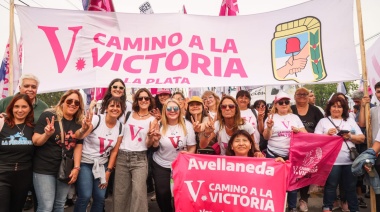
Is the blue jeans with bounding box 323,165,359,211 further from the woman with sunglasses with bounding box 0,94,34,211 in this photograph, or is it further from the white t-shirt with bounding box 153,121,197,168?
the woman with sunglasses with bounding box 0,94,34,211

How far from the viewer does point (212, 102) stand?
236 inches

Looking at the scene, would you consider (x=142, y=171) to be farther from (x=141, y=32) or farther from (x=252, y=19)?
(x=252, y=19)

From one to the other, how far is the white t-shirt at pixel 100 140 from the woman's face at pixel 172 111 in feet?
2.71


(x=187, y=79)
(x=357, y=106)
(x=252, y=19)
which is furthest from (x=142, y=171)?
(x=357, y=106)

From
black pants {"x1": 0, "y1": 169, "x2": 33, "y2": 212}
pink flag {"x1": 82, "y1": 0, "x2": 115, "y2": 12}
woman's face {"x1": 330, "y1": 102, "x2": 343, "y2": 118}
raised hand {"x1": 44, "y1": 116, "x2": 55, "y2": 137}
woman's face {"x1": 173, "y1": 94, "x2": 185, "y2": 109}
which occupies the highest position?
pink flag {"x1": 82, "y1": 0, "x2": 115, "y2": 12}

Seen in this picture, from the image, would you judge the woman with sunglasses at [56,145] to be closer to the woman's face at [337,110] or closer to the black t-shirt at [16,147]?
the black t-shirt at [16,147]

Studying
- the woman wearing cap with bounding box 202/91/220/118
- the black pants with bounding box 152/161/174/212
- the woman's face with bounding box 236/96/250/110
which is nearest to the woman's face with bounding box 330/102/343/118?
→ the woman's face with bounding box 236/96/250/110

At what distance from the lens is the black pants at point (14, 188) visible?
11.0 ft

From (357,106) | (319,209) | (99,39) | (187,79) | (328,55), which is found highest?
(99,39)

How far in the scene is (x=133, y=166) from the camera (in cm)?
409

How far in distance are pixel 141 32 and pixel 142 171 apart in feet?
7.39

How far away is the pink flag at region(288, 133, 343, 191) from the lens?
4.43 m

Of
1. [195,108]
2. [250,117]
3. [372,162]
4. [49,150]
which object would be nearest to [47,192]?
[49,150]

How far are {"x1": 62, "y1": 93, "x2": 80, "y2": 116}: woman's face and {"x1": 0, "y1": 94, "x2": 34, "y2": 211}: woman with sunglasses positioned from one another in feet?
1.37
